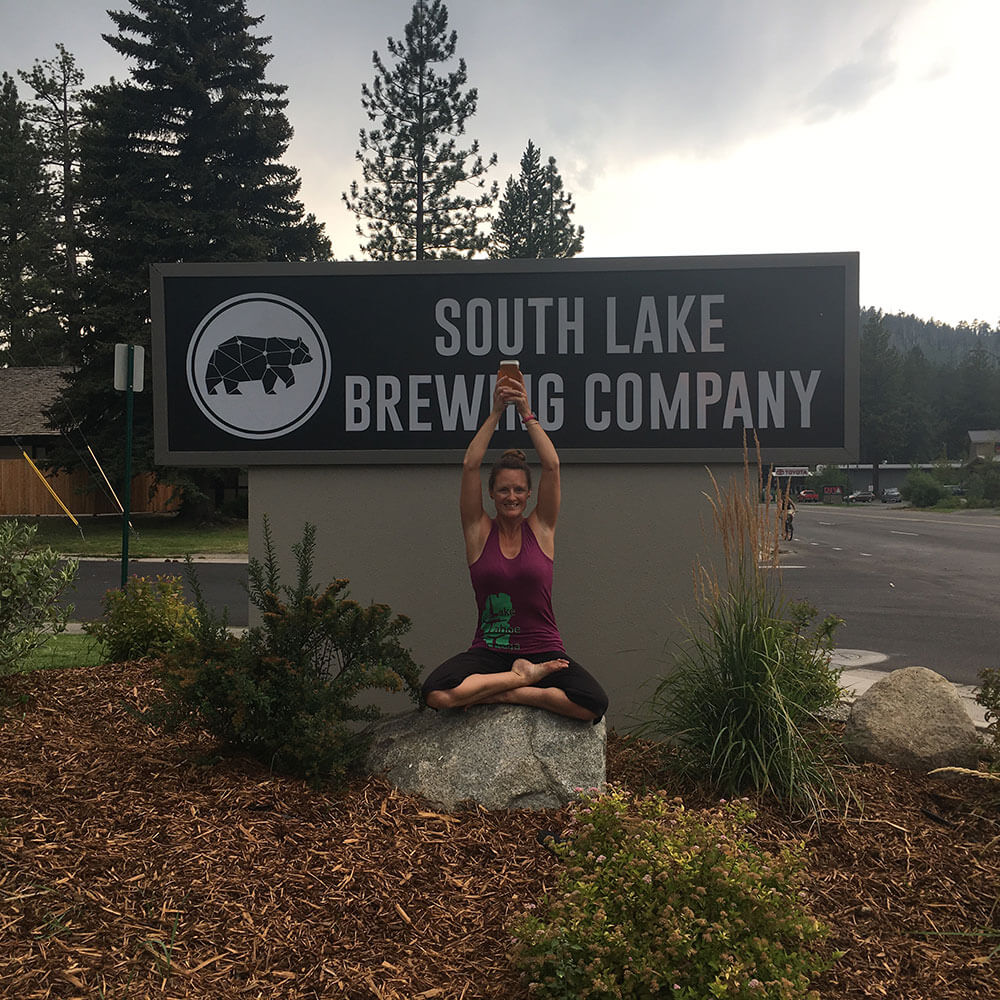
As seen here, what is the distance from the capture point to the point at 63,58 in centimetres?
4416

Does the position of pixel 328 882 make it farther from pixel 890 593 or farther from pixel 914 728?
pixel 890 593

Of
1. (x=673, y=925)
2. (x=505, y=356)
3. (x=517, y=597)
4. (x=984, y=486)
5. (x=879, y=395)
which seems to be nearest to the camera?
(x=673, y=925)

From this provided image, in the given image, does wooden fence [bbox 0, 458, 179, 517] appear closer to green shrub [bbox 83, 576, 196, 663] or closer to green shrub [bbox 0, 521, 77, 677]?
green shrub [bbox 83, 576, 196, 663]

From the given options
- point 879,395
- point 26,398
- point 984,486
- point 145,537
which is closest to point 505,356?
point 145,537

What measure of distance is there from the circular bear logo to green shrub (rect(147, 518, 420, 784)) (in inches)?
65.4

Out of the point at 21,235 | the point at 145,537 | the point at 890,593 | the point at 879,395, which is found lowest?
the point at 890,593

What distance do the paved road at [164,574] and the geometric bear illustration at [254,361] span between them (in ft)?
16.2

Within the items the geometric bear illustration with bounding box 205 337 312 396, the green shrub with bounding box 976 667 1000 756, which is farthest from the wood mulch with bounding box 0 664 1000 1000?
the geometric bear illustration with bounding box 205 337 312 396

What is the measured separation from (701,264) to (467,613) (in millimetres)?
2739

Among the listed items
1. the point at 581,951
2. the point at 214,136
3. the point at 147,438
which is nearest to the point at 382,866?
the point at 581,951

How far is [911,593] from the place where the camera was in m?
14.3

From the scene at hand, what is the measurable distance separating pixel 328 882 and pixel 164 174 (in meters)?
27.5

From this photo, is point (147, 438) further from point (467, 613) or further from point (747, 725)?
point (747, 725)

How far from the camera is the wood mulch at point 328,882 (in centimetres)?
277
